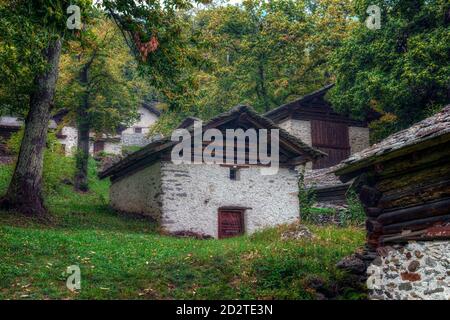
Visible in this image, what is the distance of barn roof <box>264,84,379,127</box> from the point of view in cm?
2873

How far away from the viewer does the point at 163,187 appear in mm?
17984

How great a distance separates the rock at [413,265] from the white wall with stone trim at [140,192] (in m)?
10.7

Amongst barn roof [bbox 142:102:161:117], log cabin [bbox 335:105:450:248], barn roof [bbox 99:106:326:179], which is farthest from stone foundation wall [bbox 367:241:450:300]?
barn roof [bbox 142:102:161:117]

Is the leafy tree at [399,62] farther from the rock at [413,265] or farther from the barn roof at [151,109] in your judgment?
the barn roof at [151,109]

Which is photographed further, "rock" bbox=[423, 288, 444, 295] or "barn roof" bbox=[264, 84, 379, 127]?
"barn roof" bbox=[264, 84, 379, 127]

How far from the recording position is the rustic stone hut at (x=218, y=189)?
1809 centimetres

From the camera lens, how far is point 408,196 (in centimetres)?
921

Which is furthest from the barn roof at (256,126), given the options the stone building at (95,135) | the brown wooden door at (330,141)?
the brown wooden door at (330,141)

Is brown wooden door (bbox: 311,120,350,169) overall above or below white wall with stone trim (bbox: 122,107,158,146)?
below

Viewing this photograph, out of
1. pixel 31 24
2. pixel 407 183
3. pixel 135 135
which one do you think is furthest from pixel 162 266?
pixel 135 135

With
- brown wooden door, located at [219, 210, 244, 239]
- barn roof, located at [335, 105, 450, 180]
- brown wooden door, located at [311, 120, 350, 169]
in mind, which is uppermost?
brown wooden door, located at [311, 120, 350, 169]

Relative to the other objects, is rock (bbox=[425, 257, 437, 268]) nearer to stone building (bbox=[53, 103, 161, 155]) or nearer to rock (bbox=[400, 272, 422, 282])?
rock (bbox=[400, 272, 422, 282])

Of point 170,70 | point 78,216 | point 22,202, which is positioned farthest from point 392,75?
point 22,202
